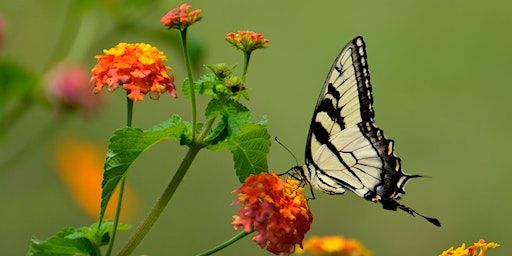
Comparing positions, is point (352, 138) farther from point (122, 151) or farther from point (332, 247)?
point (122, 151)

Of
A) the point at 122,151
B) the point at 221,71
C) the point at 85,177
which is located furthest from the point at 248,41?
the point at 85,177

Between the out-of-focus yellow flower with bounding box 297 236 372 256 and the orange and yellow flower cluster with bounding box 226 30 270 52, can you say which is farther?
the out-of-focus yellow flower with bounding box 297 236 372 256

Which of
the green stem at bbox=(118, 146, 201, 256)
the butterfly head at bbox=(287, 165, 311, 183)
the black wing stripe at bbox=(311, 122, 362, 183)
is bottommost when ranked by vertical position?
the green stem at bbox=(118, 146, 201, 256)

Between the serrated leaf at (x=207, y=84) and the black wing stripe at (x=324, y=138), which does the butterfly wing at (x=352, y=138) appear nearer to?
the black wing stripe at (x=324, y=138)

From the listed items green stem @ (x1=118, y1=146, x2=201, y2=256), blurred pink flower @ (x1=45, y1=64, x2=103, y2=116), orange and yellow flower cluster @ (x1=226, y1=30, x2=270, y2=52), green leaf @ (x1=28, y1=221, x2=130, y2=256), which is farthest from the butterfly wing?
blurred pink flower @ (x1=45, y1=64, x2=103, y2=116)

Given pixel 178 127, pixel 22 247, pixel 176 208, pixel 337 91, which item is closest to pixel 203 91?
pixel 178 127

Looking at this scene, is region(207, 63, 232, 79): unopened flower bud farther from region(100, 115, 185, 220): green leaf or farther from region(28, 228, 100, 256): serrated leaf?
region(28, 228, 100, 256): serrated leaf
